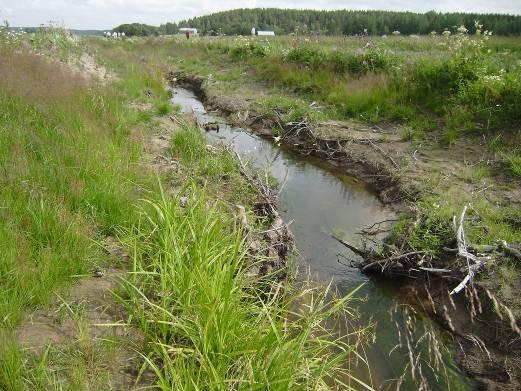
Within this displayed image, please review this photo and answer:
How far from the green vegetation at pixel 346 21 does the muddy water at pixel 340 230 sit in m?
22.8

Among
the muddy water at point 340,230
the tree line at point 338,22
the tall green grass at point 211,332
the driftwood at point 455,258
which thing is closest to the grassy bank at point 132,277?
the tall green grass at point 211,332

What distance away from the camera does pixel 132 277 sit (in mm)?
3248

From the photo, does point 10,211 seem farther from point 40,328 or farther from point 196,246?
Answer: point 196,246

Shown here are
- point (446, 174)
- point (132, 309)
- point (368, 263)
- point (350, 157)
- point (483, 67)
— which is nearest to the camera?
point (132, 309)

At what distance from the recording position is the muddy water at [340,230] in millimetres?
3830

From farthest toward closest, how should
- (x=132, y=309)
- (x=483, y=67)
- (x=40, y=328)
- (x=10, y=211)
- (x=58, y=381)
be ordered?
1. (x=483, y=67)
2. (x=10, y=211)
3. (x=132, y=309)
4. (x=40, y=328)
5. (x=58, y=381)

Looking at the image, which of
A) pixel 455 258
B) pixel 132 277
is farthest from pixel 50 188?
pixel 455 258

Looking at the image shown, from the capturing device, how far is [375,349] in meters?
4.01

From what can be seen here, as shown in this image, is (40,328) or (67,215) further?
(67,215)

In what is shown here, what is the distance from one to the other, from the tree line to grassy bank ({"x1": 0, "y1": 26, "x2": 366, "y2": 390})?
26.9 metres

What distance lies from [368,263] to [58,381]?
3880 millimetres

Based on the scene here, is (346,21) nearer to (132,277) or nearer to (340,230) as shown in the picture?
(340,230)

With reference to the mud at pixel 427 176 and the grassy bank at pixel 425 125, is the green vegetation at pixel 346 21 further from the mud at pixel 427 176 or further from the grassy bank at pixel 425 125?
the mud at pixel 427 176

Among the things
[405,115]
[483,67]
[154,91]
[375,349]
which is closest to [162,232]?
[375,349]
